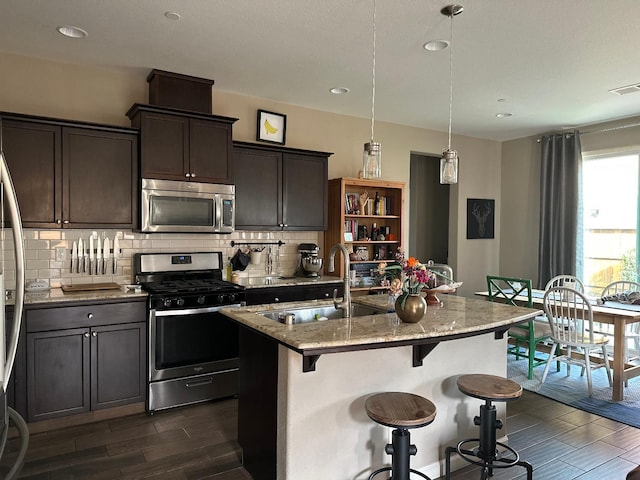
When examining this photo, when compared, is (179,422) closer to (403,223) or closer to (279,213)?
(279,213)

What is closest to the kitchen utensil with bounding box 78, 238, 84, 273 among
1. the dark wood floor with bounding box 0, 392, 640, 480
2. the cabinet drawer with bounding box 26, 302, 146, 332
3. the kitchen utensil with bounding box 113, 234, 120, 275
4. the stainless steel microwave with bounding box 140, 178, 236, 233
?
the kitchen utensil with bounding box 113, 234, 120, 275

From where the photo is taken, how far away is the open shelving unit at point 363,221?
5.24 meters

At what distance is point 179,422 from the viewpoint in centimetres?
350

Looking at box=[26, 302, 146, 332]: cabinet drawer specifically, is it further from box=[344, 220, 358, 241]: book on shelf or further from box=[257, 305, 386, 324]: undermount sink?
box=[344, 220, 358, 241]: book on shelf

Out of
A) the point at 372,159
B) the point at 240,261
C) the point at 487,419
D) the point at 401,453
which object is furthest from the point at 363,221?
the point at 401,453

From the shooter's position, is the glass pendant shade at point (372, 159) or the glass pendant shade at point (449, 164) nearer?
the glass pendant shade at point (372, 159)

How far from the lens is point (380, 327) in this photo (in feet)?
7.67

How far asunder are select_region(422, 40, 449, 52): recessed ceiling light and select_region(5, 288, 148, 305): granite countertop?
9.82 feet

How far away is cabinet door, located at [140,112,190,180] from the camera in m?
3.88

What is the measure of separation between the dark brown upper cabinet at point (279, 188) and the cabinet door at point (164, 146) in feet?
1.92

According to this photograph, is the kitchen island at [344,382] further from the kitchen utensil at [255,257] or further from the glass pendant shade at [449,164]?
the kitchen utensil at [255,257]

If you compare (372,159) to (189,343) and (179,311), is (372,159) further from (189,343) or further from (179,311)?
(189,343)

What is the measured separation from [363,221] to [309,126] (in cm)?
138

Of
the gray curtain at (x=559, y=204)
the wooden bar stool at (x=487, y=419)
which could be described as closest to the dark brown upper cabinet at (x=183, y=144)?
A: the wooden bar stool at (x=487, y=419)
